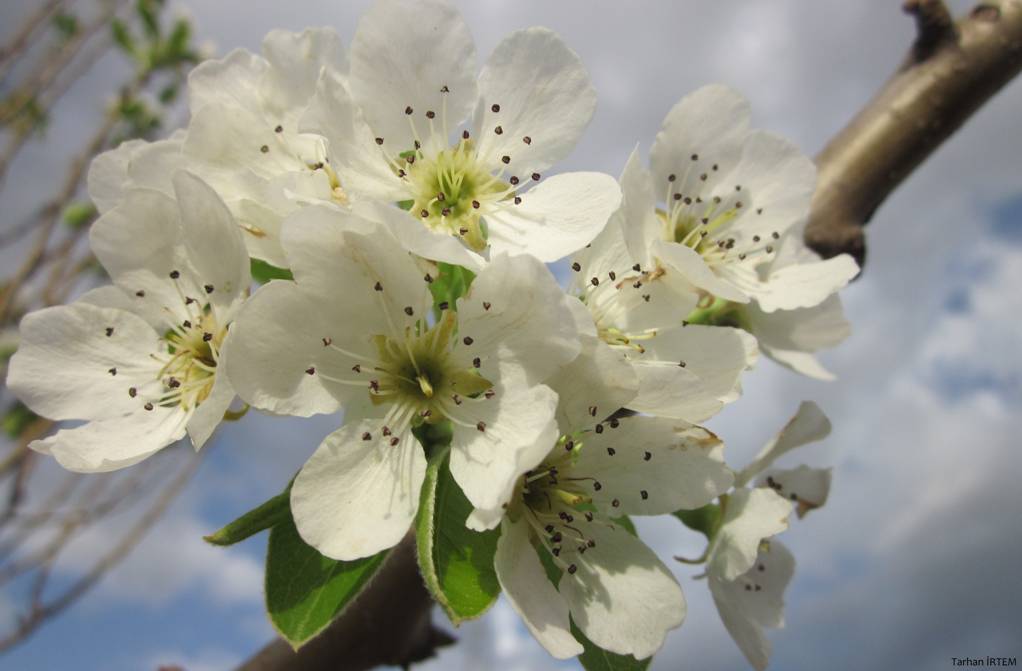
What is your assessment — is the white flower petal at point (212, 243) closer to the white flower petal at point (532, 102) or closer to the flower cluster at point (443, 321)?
the flower cluster at point (443, 321)

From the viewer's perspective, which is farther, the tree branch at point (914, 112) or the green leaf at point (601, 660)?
the tree branch at point (914, 112)

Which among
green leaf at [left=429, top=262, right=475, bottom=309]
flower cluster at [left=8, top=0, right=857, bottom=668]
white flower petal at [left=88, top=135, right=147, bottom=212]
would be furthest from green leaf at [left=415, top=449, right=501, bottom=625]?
white flower petal at [left=88, top=135, right=147, bottom=212]

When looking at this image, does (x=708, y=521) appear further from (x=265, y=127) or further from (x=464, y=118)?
(x=265, y=127)

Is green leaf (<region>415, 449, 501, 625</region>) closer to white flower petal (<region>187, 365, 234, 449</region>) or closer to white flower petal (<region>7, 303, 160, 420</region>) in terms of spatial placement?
white flower petal (<region>187, 365, 234, 449</region>)

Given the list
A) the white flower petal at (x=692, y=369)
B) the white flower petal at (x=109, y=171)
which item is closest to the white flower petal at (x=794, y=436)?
the white flower petal at (x=692, y=369)

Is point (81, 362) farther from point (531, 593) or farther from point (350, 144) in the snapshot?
point (531, 593)

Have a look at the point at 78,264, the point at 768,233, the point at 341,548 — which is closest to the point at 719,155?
the point at 768,233
